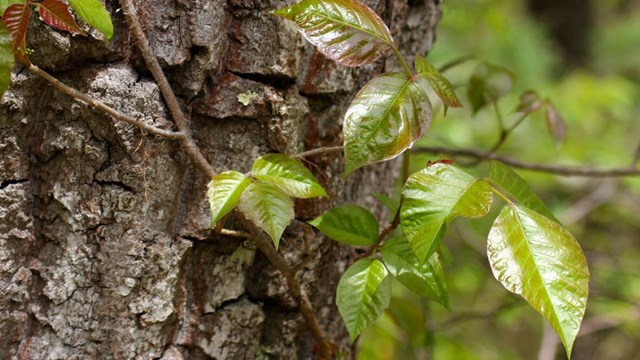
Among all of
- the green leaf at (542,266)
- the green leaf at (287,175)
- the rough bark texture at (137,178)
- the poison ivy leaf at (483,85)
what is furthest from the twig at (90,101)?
the poison ivy leaf at (483,85)

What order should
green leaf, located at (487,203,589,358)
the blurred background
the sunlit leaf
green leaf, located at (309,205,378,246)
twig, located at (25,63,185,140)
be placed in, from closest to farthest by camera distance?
1. green leaf, located at (487,203,589,358)
2. twig, located at (25,63,185,140)
3. green leaf, located at (309,205,378,246)
4. the sunlit leaf
5. the blurred background

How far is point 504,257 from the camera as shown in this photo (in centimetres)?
70

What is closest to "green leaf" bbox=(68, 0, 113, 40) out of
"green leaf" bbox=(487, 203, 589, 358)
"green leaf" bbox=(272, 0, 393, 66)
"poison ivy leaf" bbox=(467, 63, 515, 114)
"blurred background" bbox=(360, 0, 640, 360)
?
"green leaf" bbox=(272, 0, 393, 66)

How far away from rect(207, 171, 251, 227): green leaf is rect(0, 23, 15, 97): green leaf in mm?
239

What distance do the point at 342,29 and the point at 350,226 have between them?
27cm

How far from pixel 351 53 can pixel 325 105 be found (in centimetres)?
19

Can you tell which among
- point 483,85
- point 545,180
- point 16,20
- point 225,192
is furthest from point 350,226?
point 545,180

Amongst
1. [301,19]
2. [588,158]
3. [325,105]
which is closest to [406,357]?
[325,105]

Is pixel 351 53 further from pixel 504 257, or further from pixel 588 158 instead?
pixel 588 158

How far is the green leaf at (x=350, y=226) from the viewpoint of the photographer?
34.8 inches

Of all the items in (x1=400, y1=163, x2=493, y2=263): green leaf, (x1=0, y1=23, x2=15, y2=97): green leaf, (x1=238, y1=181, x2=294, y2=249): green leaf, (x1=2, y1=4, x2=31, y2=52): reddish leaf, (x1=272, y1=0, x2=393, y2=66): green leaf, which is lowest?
(x1=400, y1=163, x2=493, y2=263): green leaf

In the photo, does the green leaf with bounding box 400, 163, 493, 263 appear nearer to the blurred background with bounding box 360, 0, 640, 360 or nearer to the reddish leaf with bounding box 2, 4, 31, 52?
the reddish leaf with bounding box 2, 4, 31, 52

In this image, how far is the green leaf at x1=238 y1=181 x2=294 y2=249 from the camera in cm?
75

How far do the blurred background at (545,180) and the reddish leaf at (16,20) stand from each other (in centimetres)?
130
